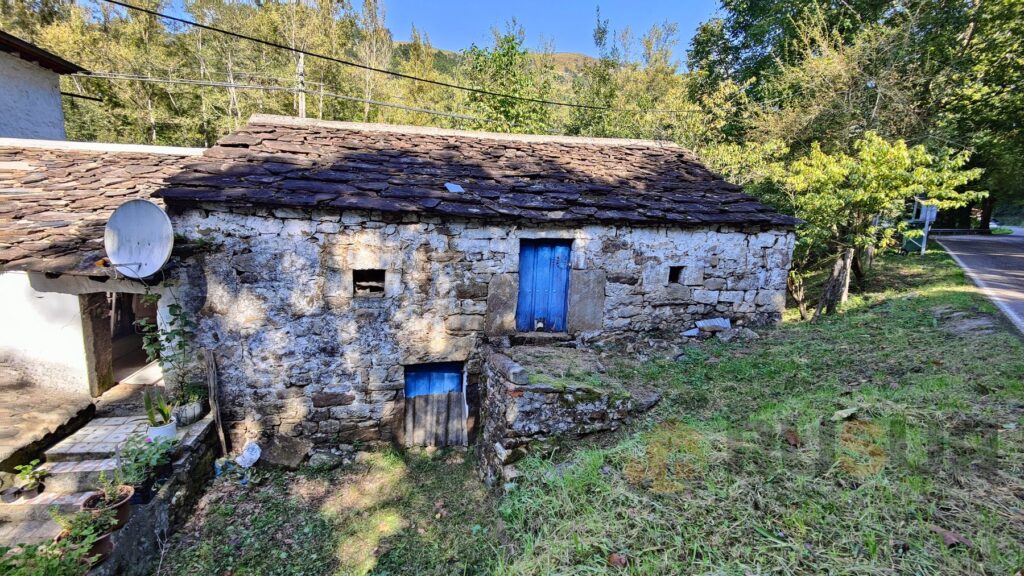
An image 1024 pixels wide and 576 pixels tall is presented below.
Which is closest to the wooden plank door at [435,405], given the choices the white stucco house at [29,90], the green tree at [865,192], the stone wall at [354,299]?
the stone wall at [354,299]

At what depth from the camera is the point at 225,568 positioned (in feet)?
12.3

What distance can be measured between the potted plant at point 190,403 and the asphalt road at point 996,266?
427 inches

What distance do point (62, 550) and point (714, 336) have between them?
25.0 ft

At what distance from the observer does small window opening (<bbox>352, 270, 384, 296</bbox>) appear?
5.40 metres

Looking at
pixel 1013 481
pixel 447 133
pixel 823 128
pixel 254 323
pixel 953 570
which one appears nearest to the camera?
pixel 953 570

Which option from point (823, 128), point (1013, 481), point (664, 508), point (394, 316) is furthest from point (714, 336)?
point (823, 128)

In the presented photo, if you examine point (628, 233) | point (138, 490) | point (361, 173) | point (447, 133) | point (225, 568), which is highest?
point (447, 133)

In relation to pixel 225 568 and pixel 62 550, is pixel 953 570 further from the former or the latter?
pixel 62 550

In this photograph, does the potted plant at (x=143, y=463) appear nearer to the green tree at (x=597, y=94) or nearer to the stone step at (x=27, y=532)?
the stone step at (x=27, y=532)

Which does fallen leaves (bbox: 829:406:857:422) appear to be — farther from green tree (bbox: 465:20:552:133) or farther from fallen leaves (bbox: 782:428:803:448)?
green tree (bbox: 465:20:552:133)

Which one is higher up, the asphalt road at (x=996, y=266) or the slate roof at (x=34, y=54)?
the slate roof at (x=34, y=54)

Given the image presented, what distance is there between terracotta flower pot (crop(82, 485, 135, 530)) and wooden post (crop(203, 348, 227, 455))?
4.61 ft

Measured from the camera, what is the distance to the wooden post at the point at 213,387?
4.96 meters

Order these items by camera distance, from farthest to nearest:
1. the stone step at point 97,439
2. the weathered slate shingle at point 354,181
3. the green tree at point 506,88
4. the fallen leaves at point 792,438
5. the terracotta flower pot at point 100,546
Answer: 1. the green tree at point 506,88
2. the weathered slate shingle at point 354,181
3. the stone step at point 97,439
4. the fallen leaves at point 792,438
5. the terracotta flower pot at point 100,546
